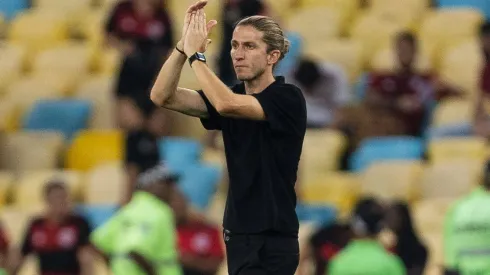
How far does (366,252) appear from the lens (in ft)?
30.7

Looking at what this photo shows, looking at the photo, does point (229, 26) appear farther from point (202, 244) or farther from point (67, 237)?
point (67, 237)

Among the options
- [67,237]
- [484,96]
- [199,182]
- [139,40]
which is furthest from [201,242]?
[484,96]

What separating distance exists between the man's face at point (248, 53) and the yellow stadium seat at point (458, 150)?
582 cm

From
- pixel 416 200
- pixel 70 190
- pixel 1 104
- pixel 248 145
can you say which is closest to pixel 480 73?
pixel 416 200

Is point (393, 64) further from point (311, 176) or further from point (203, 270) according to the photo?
point (203, 270)

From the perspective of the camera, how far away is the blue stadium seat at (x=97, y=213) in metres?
11.5

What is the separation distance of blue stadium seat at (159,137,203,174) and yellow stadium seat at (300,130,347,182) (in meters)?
0.96

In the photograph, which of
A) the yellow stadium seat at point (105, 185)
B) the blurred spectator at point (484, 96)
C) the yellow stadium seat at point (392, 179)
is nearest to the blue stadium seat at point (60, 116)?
the yellow stadium seat at point (105, 185)

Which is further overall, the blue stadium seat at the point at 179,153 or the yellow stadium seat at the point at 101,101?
the yellow stadium seat at the point at 101,101

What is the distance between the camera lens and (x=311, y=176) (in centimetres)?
1153

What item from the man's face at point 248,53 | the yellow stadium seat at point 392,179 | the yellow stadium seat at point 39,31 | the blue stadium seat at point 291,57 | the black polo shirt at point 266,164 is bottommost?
the yellow stadium seat at point 392,179

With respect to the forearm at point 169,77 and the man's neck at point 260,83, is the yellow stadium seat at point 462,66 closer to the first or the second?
the man's neck at point 260,83

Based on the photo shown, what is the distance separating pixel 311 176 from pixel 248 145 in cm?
600

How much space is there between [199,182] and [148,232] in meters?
1.90
